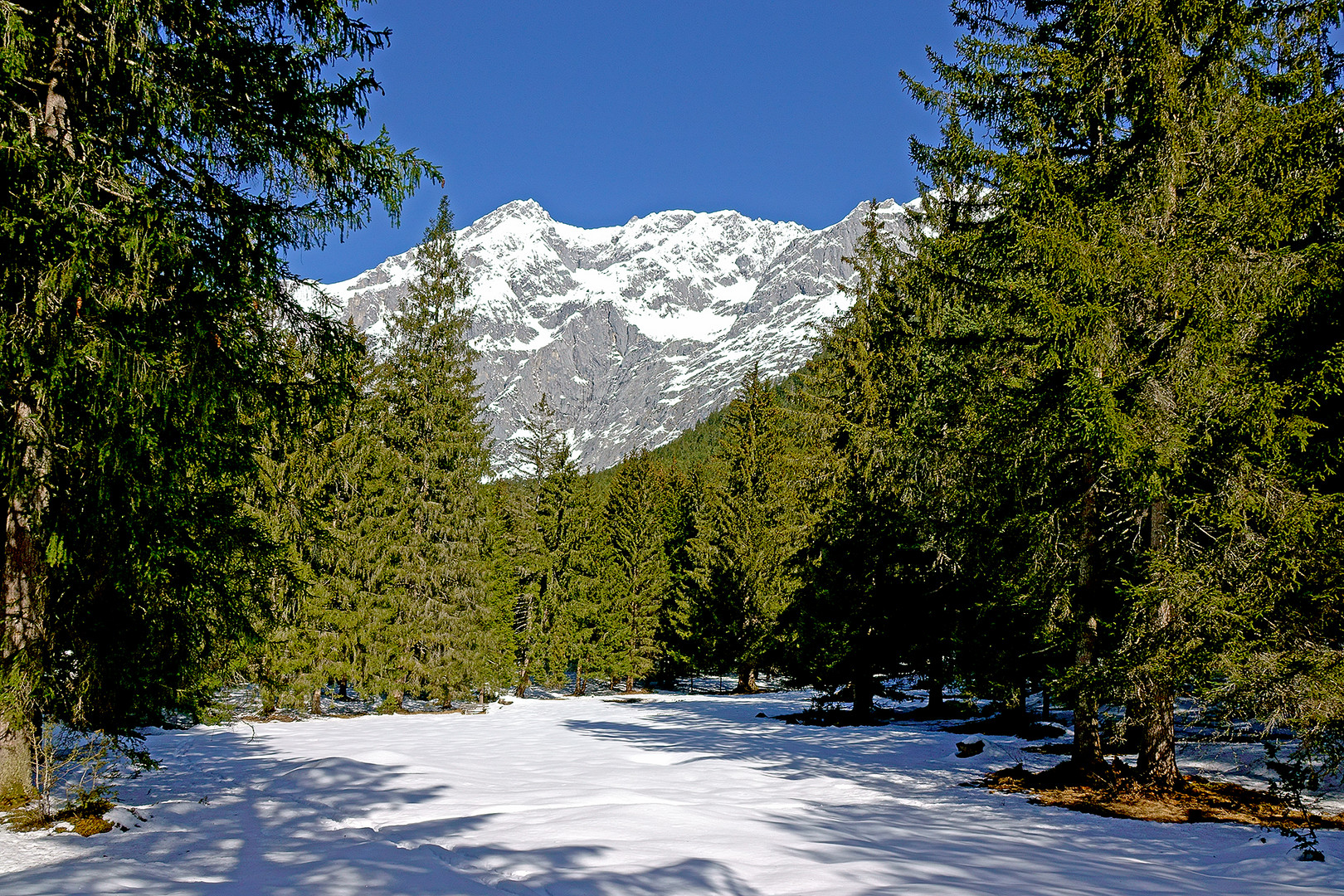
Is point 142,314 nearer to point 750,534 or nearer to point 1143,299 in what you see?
point 1143,299

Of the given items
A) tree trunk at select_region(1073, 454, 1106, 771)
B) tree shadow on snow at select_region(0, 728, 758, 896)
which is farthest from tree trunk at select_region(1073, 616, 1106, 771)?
tree shadow on snow at select_region(0, 728, 758, 896)

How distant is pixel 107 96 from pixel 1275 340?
12960mm

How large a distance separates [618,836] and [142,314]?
6.13 metres

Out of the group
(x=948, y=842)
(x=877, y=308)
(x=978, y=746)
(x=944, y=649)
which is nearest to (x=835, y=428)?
(x=877, y=308)

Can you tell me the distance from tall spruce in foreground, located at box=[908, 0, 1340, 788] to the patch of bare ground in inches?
12.9

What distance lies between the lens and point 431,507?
92.5 feet

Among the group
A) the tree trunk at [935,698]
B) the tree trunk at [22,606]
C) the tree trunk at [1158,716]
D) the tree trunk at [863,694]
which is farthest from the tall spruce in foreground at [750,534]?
the tree trunk at [22,606]

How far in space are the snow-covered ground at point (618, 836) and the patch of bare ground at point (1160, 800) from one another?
0.39 metres

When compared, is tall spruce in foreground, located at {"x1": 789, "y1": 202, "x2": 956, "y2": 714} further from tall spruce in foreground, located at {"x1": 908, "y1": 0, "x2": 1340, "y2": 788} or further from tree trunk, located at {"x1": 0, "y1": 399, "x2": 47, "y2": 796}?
tree trunk, located at {"x1": 0, "y1": 399, "x2": 47, "y2": 796}

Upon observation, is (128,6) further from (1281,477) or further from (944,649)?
(944,649)

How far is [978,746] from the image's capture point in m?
13.2

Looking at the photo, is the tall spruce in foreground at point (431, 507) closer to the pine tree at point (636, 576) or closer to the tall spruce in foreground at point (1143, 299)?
the pine tree at point (636, 576)

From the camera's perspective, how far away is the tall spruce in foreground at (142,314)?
19.0ft

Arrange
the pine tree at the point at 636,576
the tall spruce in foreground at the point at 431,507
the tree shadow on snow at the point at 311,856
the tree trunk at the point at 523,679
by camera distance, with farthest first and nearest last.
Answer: the pine tree at the point at 636,576 → the tree trunk at the point at 523,679 → the tall spruce in foreground at the point at 431,507 → the tree shadow on snow at the point at 311,856
